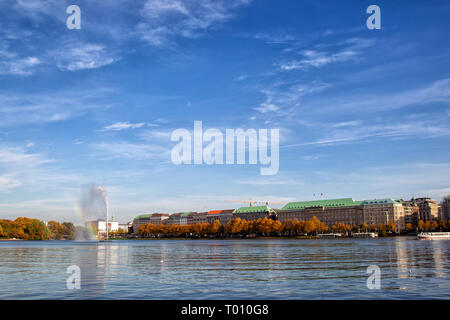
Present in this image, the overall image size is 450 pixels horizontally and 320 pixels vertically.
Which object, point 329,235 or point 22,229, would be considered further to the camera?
point 22,229

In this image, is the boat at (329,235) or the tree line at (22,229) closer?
the boat at (329,235)

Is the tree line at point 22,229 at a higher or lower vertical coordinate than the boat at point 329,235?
higher

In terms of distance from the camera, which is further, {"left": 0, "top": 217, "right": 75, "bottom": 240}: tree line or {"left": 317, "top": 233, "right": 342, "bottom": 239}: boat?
{"left": 0, "top": 217, "right": 75, "bottom": 240}: tree line

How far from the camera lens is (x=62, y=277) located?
2756cm

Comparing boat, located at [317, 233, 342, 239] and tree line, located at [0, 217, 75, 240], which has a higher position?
tree line, located at [0, 217, 75, 240]

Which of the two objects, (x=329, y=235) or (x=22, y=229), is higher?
(x=22, y=229)

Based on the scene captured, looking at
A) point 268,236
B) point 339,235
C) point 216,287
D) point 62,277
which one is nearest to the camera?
point 216,287
